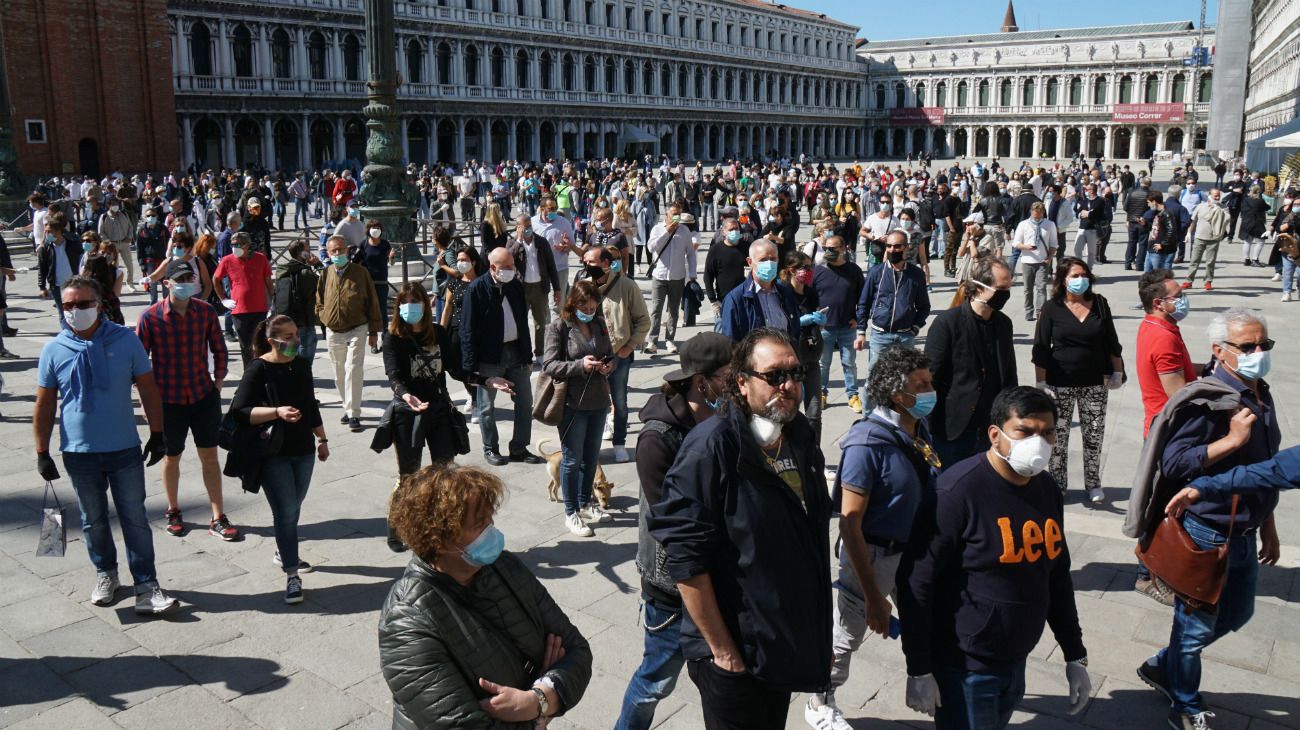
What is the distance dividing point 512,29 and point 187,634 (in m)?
55.5

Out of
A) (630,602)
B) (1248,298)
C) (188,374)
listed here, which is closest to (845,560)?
(630,602)

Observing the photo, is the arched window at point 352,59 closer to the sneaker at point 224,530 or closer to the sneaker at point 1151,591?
the sneaker at point 224,530

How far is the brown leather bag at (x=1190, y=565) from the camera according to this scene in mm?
3721

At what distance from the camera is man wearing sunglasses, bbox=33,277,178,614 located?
15.6 ft

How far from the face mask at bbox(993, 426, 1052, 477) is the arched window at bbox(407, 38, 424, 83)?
2060 inches

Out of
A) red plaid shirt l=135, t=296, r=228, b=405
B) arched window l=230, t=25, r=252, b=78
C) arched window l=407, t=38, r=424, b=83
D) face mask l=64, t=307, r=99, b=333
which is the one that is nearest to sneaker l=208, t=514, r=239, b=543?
red plaid shirt l=135, t=296, r=228, b=405

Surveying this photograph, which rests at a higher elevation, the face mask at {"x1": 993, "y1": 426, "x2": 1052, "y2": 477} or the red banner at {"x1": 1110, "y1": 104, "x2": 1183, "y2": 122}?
the red banner at {"x1": 1110, "y1": 104, "x2": 1183, "y2": 122}

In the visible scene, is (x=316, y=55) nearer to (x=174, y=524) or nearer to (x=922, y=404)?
(x=174, y=524)

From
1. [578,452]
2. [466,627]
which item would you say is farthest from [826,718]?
[578,452]

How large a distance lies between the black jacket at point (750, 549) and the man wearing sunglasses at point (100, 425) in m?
3.20

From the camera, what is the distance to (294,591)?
5020mm

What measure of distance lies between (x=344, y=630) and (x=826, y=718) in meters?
2.27

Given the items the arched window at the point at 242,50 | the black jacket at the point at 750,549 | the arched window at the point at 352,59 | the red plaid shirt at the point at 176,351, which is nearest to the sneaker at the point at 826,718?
the black jacket at the point at 750,549

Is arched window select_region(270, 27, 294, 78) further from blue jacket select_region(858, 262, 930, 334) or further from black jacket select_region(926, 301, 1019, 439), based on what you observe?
black jacket select_region(926, 301, 1019, 439)
